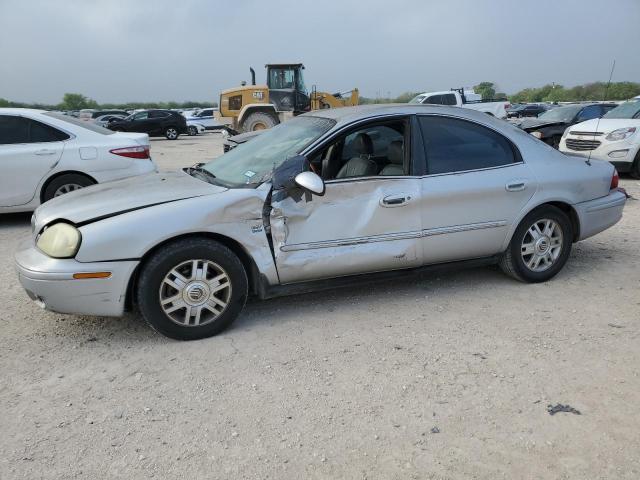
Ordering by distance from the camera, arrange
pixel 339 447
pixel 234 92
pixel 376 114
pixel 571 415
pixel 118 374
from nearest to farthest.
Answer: pixel 339 447, pixel 571 415, pixel 118 374, pixel 376 114, pixel 234 92

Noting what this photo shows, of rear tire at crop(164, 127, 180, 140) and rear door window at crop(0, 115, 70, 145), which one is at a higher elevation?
rear door window at crop(0, 115, 70, 145)

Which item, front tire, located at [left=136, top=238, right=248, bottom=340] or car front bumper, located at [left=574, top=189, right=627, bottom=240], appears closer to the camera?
front tire, located at [left=136, top=238, right=248, bottom=340]

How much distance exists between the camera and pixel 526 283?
4.64 meters

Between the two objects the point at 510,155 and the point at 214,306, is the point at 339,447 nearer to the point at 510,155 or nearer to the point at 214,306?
the point at 214,306

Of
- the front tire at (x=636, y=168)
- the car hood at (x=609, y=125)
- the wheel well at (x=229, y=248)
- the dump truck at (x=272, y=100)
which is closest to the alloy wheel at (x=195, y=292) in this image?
the wheel well at (x=229, y=248)

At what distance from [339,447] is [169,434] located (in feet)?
2.73

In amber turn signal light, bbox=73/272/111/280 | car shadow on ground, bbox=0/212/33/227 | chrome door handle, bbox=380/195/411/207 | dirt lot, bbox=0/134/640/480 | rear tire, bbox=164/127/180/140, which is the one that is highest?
chrome door handle, bbox=380/195/411/207

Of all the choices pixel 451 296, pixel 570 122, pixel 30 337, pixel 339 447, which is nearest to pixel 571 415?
pixel 339 447

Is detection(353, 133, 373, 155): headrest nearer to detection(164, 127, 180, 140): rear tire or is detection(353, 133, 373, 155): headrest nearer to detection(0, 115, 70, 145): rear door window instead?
detection(0, 115, 70, 145): rear door window

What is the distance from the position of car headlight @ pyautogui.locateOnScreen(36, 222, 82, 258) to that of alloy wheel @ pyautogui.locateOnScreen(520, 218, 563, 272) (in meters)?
3.34

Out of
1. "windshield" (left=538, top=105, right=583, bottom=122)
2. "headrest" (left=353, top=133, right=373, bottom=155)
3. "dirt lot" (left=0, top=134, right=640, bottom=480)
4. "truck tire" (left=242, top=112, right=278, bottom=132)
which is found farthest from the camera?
"truck tire" (left=242, top=112, right=278, bottom=132)

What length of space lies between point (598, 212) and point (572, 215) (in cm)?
27

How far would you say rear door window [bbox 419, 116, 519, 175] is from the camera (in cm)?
423

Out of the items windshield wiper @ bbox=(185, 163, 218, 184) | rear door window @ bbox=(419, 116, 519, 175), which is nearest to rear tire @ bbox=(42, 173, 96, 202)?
windshield wiper @ bbox=(185, 163, 218, 184)
